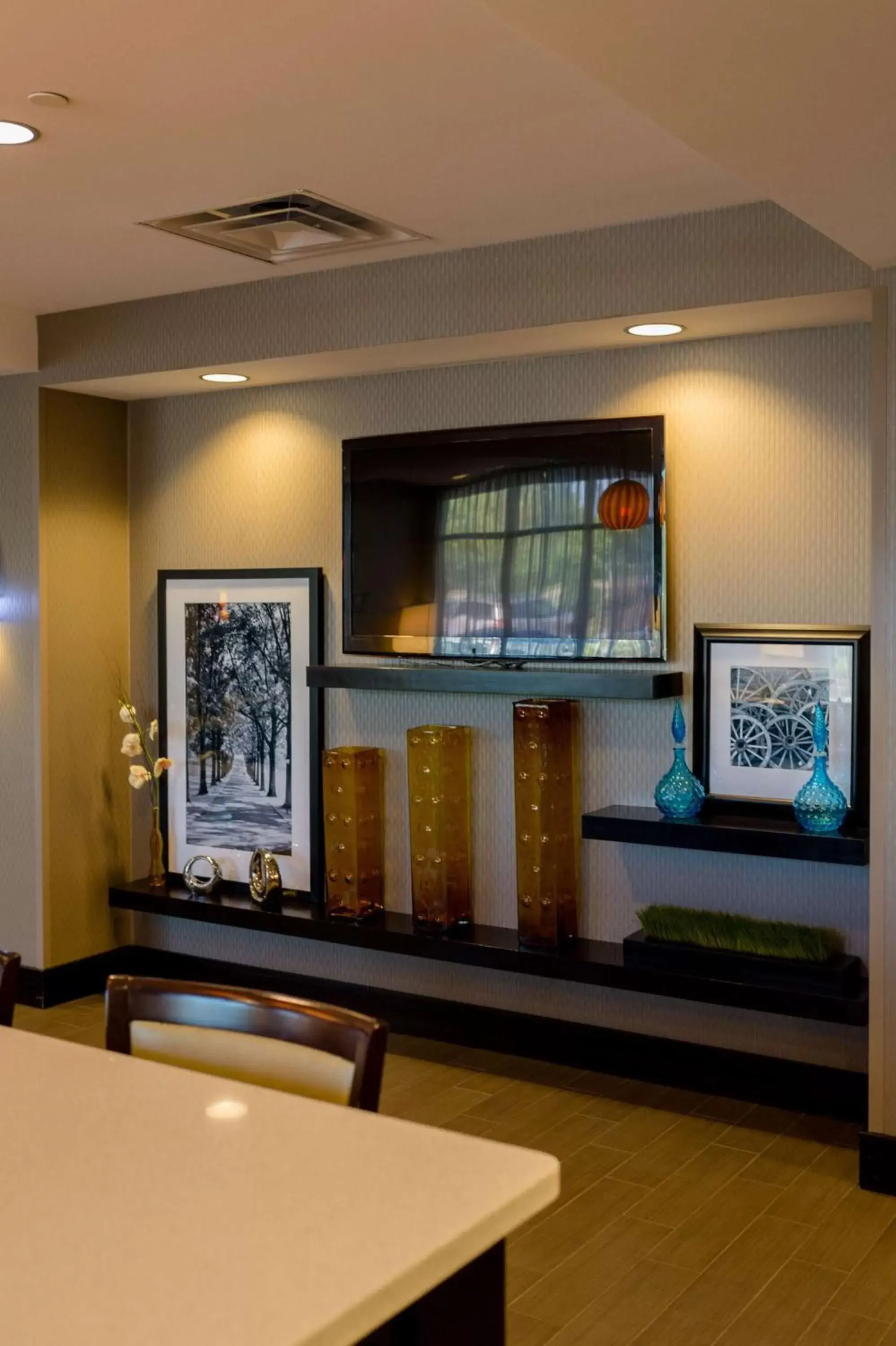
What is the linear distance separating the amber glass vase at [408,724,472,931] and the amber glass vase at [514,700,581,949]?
262 mm

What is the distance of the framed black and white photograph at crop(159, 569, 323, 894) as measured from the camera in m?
4.91

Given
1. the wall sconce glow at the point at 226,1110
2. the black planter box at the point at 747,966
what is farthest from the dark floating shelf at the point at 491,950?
the wall sconce glow at the point at 226,1110

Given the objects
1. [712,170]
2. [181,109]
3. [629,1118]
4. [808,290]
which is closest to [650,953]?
[629,1118]

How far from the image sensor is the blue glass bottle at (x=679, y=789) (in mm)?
3938

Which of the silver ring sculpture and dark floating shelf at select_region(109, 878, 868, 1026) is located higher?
the silver ring sculpture

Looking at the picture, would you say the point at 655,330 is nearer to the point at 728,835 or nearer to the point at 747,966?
the point at 728,835

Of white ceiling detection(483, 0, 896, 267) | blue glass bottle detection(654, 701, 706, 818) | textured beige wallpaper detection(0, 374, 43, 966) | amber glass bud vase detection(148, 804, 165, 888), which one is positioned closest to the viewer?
white ceiling detection(483, 0, 896, 267)

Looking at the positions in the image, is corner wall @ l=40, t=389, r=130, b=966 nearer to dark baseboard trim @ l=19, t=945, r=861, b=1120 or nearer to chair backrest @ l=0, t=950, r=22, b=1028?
dark baseboard trim @ l=19, t=945, r=861, b=1120

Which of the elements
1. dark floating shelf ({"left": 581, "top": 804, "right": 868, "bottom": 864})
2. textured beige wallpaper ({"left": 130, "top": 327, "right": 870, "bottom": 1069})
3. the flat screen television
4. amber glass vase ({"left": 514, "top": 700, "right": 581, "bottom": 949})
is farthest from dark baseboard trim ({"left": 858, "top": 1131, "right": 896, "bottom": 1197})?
the flat screen television

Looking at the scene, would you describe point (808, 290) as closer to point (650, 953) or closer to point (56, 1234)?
point (650, 953)

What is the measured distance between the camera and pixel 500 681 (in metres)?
4.25

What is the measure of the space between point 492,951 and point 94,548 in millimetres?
2225

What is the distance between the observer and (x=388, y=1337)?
123cm

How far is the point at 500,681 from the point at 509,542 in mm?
456
